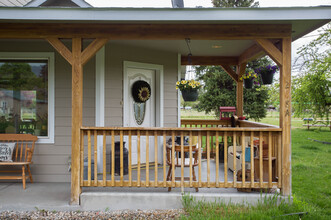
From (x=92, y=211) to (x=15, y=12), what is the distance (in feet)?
8.80

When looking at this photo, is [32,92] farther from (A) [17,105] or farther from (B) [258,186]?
(B) [258,186]

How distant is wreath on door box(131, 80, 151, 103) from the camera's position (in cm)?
570

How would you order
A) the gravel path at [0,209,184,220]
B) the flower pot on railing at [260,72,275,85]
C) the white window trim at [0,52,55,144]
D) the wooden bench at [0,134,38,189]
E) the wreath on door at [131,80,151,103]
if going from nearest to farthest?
the gravel path at [0,209,184,220], the wooden bench at [0,134,38,189], the white window trim at [0,52,55,144], the wreath on door at [131,80,151,103], the flower pot on railing at [260,72,275,85]

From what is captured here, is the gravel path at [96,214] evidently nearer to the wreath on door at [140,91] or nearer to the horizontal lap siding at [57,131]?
the horizontal lap siding at [57,131]

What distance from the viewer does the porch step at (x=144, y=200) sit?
3.96m

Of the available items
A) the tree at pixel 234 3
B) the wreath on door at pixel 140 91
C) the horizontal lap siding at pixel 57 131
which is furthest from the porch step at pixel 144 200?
the tree at pixel 234 3

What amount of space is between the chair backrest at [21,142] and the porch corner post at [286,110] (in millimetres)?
3833

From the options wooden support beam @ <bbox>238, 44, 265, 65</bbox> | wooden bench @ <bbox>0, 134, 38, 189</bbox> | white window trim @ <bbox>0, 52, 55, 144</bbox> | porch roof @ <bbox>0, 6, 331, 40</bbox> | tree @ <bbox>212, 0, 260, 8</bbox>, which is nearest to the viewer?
porch roof @ <bbox>0, 6, 331, 40</bbox>

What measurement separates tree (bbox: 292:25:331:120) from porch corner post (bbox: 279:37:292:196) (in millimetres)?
8488

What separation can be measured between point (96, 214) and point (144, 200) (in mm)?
644

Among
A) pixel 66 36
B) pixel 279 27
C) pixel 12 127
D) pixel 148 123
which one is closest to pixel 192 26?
pixel 279 27

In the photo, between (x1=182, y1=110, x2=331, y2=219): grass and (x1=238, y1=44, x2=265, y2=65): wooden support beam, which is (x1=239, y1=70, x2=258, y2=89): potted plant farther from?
(x1=182, y1=110, x2=331, y2=219): grass

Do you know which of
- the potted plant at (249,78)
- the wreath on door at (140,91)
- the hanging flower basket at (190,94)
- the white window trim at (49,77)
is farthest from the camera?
the potted plant at (249,78)

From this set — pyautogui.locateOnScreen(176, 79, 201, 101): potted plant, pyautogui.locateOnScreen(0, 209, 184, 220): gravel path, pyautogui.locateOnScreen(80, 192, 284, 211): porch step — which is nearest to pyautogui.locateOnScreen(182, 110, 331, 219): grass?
pyautogui.locateOnScreen(80, 192, 284, 211): porch step
